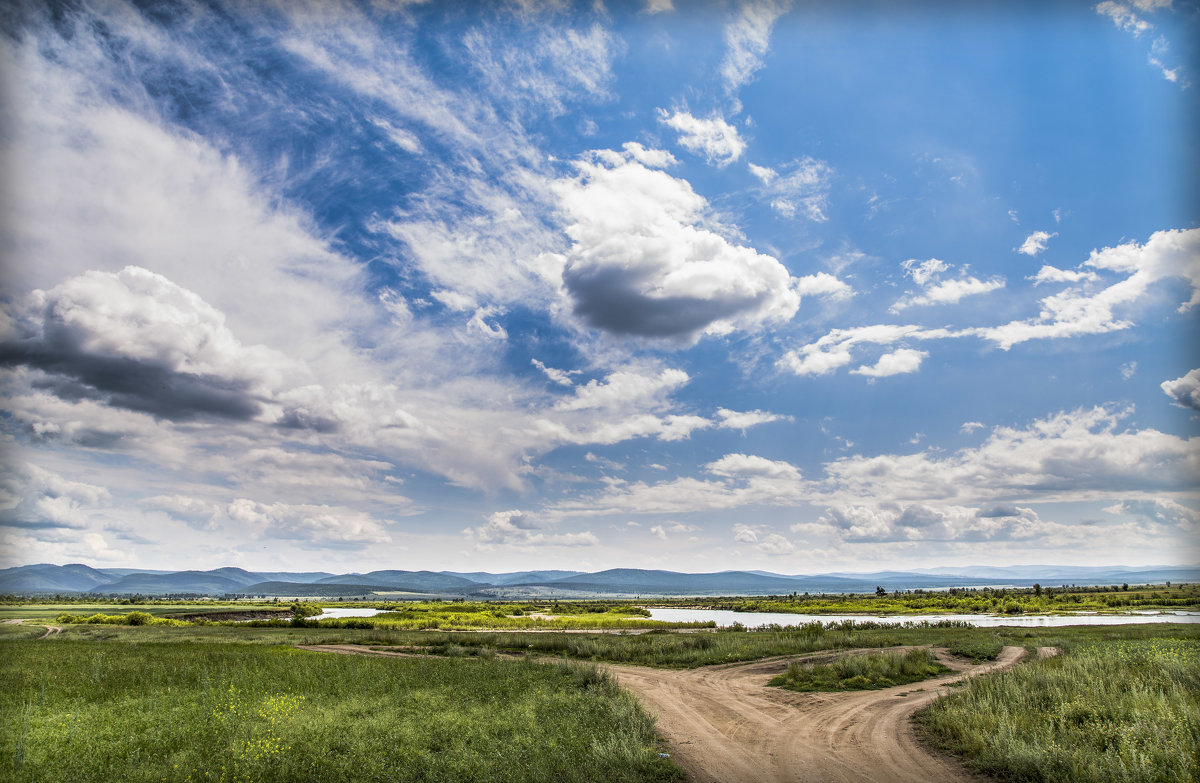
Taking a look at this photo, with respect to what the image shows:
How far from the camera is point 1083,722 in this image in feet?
43.6

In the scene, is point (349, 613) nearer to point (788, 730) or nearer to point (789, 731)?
point (788, 730)

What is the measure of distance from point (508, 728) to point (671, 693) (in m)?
9.19

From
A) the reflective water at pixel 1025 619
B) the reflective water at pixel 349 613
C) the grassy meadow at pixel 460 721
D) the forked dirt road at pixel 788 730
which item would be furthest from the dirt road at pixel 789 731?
the reflective water at pixel 349 613

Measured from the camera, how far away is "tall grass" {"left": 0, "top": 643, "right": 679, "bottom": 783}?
1130cm

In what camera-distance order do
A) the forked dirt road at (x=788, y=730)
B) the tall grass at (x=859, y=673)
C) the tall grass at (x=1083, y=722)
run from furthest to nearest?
the tall grass at (x=859, y=673)
the forked dirt road at (x=788, y=730)
the tall grass at (x=1083, y=722)

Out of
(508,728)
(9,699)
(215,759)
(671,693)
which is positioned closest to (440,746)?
(508,728)

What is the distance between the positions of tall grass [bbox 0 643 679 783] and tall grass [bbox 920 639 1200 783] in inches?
277

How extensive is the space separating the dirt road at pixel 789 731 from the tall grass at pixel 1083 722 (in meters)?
1.00

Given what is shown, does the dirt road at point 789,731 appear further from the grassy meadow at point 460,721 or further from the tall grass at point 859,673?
the grassy meadow at point 460,721

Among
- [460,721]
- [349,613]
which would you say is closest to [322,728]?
[460,721]

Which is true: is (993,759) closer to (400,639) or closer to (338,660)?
(338,660)

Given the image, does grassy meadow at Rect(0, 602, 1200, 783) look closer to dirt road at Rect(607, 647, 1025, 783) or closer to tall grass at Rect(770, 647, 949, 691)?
tall grass at Rect(770, 647, 949, 691)

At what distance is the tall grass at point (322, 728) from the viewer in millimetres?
11305

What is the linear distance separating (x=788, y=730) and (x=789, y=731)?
126mm
